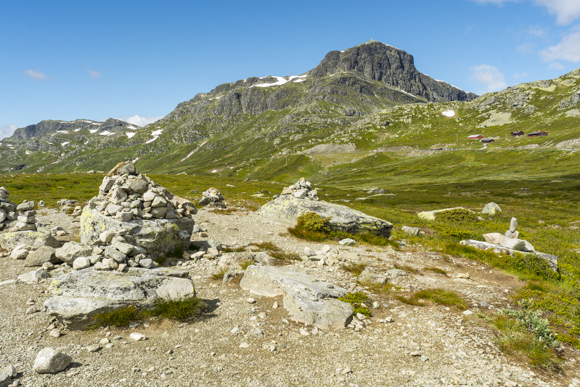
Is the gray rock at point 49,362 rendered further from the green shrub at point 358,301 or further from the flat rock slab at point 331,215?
the flat rock slab at point 331,215

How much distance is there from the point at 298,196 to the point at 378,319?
20415 millimetres

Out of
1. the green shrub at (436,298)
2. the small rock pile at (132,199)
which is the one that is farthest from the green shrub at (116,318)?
the green shrub at (436,298)

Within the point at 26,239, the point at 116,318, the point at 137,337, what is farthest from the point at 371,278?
the point at 26,239

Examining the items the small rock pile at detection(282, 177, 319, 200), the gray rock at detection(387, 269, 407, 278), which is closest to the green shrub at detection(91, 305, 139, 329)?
the gray rock at detection(387, 269, 407, 278)

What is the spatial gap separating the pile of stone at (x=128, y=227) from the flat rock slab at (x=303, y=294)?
5517mm

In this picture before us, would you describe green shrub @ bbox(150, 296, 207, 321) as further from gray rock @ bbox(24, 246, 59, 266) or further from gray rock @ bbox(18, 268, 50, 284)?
gray rock @ bbox(24, 246, 59, 266)

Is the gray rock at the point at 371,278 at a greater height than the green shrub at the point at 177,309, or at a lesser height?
lesser

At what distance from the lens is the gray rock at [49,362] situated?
670 centimetres

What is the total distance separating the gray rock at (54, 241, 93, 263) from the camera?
14.0 metres

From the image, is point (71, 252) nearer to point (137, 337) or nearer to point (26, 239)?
point (26, 239)

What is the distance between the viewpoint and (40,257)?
47.2ft

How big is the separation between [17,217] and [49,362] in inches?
894

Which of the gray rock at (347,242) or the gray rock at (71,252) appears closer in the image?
the gray rock at (71,252)

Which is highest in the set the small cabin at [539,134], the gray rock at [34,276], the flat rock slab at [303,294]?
the small cabin at [539,134]
